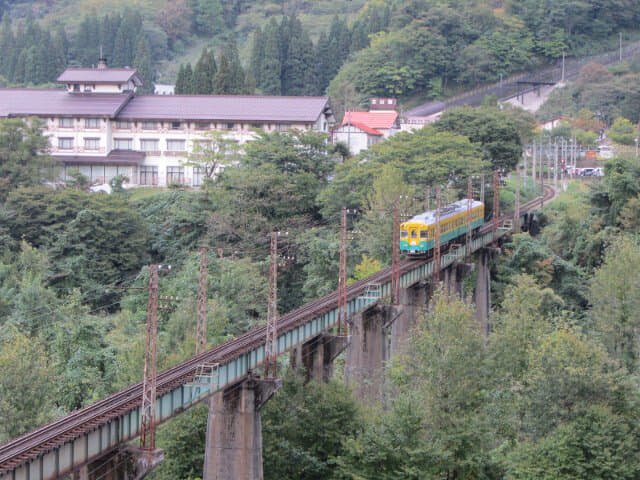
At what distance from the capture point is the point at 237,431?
32.9 meters

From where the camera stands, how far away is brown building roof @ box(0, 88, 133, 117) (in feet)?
271

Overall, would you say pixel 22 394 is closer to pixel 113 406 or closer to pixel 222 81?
pixel 113 406

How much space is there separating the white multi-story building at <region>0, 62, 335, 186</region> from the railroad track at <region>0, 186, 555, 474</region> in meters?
43.0

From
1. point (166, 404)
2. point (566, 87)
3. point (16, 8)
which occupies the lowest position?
point (166, 404)

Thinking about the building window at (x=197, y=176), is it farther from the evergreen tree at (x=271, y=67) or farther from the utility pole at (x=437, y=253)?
the evergreen tree at (x=271, y=67)

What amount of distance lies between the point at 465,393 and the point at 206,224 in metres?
36.6

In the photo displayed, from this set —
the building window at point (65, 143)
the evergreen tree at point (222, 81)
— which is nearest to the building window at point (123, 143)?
the building window at point (65, 143)

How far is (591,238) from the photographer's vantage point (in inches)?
2448

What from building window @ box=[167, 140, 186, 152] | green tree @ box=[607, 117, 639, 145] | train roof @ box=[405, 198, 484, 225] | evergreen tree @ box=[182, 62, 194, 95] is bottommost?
train roof @ box=[405, 198, 484, 225]

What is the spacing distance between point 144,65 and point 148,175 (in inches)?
2064

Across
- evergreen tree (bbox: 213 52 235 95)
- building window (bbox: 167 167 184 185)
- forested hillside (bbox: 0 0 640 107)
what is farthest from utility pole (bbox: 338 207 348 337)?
forested hillside (bbox: 0 0 640 107)

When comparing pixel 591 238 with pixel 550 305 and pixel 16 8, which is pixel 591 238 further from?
pixel 16 8

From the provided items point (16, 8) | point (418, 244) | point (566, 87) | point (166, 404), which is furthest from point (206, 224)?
point (16, 8)

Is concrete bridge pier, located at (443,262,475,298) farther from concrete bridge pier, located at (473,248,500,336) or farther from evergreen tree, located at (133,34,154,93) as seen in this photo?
evergreen tree, located at (133,34,154,93)
